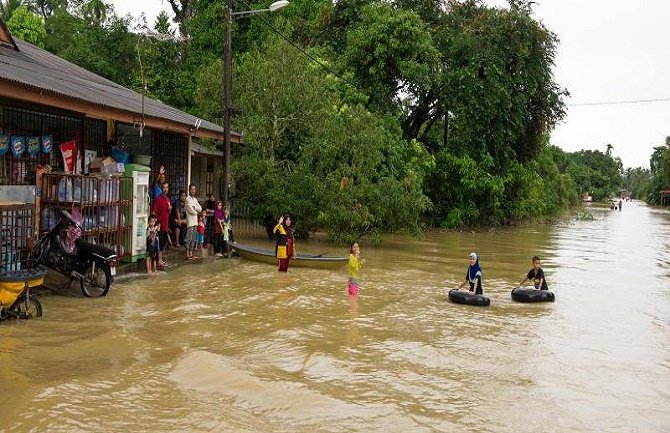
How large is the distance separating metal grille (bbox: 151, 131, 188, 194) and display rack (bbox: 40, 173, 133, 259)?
Answer: 4196mm

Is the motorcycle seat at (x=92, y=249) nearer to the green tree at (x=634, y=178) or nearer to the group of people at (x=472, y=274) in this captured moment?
the group of people at (x=472, y=274)

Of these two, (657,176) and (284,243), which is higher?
(657,176)

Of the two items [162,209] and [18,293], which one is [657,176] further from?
[18,293]

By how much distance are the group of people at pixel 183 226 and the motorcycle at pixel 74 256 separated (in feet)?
7.53

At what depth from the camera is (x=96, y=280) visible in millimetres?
11016

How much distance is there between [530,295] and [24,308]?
31.8 feet

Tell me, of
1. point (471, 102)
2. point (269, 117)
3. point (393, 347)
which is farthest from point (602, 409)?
point (471, 102)

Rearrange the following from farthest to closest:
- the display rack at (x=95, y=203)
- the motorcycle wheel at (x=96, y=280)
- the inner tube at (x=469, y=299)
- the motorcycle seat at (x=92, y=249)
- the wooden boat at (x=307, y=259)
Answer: the wooden boat at (x=307, y=259) → the inner tube at (x=469, y=299) → the motorcycle wheel at (x=96, y=280) → the display rack at (x=95, y=203) → the motorcycle seat at (x=92, y=249)

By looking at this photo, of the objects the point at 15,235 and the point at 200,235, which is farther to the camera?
the point at 200,235

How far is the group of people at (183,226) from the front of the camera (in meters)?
13.8

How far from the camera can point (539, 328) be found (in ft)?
36.1

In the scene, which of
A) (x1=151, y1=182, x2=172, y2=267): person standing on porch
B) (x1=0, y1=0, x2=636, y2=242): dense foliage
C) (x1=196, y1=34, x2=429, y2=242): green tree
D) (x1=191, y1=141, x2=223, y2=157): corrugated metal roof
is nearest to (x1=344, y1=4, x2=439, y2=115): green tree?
(x1=0, y1=0, x2=636, y2=242): dense foliage

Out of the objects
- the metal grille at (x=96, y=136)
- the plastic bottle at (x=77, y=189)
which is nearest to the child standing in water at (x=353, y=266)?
the plastic bottle at (x=77, y=189)

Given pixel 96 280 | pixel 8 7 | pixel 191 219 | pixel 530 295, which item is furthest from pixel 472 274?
pixel 8 7
